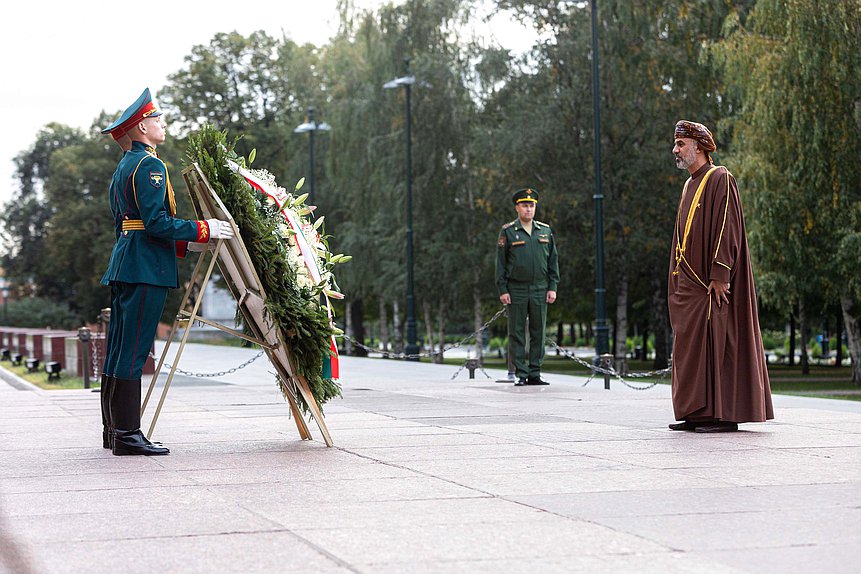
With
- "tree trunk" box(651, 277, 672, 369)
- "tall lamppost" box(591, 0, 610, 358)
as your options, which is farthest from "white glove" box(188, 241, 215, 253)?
"tree trunk" box(651, 277, 672, 369)

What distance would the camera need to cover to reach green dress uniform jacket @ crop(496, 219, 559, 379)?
49.1 feet

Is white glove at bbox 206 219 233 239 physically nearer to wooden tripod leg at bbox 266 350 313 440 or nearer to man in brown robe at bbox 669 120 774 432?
wooden tripod leg at bbox 266 350 313 440

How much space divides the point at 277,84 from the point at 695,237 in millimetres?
50903

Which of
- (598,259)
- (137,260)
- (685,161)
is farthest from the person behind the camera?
(598,259)

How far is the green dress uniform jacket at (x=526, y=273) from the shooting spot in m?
15.0

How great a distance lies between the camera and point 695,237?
9328 millimetres

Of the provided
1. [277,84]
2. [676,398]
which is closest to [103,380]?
[676,398]

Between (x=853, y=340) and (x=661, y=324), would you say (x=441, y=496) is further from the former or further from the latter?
(x=661, y=324)

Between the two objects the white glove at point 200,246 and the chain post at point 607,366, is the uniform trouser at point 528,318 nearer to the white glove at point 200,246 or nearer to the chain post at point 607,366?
the chain post at point 607,366

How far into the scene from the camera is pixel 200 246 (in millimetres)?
8758

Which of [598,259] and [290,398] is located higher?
[598,259]

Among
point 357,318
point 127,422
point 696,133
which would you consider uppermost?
point 696,133

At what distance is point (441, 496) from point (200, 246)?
337 centimetres

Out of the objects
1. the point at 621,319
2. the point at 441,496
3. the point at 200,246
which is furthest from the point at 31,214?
the point at 441,496
